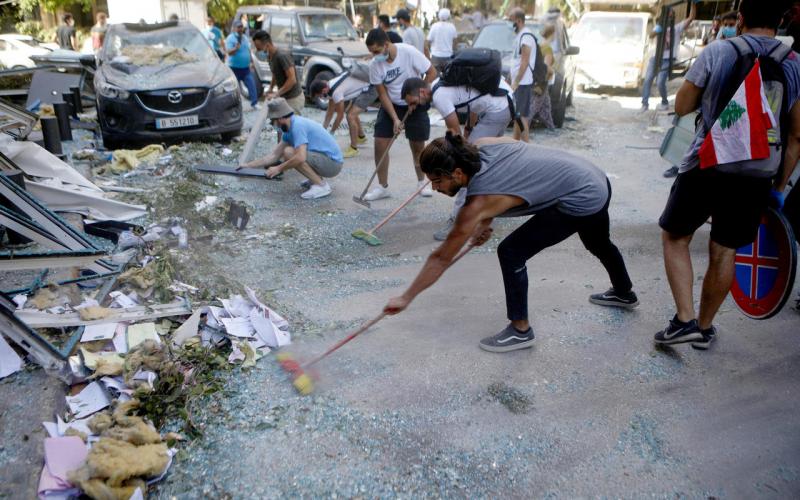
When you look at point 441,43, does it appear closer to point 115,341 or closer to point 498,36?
point 498,36

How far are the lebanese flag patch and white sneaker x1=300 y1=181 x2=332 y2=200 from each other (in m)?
4.32

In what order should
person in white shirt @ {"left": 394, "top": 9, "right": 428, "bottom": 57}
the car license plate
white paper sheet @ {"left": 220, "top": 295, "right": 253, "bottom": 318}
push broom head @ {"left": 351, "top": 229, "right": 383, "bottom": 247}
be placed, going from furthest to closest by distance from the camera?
person in white shirt @ {"left": 394, "top": 9, "right": 428, "bottom": 57}, the car license plate, push broom head @ {"left": 351, "top": 229, "right": 383, "bottom": 247}, white paper sheet @ {"left": 220, "top": 295, "right": 253, "bottom": 318}

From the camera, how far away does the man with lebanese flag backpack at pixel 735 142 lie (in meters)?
2.95

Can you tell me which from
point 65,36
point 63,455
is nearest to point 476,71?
point 63,455

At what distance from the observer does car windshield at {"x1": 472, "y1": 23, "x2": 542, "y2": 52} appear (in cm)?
1140

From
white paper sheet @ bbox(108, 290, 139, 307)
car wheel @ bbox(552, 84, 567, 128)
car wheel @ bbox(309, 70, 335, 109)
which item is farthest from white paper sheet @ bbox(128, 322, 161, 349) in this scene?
car wheel @ bbox(552, 84, 567, 128)

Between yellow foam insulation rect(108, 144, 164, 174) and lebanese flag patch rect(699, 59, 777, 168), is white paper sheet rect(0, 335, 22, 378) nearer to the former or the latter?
lebanese flag patch rect(699, 59, 777, 168)

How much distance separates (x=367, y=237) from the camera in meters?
5.36

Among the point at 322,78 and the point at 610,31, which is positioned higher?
the point at 610,31

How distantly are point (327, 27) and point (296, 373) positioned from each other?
35.4 feet

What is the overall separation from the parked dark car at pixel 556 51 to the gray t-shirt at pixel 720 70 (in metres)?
7.09

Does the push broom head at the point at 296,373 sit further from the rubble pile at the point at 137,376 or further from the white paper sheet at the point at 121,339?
the white paper sheet at the point at 121,339

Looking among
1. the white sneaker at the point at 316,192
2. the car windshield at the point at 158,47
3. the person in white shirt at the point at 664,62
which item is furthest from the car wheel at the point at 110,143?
the person in white shirt at the point at 664,62

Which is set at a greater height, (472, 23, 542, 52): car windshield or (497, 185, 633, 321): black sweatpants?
(472, 23, 542, 52): car windshield
